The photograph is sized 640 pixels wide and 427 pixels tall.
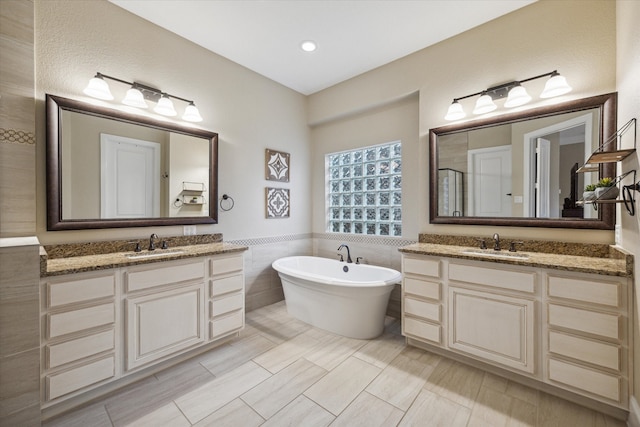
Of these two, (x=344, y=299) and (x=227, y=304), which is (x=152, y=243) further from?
(x=344, y=299)

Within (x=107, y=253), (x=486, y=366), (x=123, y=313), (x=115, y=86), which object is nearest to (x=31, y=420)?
(x=123, y=313)

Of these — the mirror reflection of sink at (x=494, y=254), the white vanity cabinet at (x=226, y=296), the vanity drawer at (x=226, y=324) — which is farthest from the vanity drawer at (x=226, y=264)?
the mirror reflection of sink at (x=494, y=254)

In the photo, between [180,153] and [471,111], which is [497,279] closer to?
[471,111]

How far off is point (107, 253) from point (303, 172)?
241 centimetres

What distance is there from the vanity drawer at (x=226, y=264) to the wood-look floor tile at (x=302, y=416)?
1174 millimetres

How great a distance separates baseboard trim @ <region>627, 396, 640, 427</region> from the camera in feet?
4.55

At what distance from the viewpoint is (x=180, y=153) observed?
8.37 feet

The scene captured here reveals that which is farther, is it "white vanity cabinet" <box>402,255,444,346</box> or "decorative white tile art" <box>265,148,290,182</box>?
"decorative white tile art" <box>265,148,290,182</box>

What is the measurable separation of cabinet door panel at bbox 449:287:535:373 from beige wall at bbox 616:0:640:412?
0.47 metres

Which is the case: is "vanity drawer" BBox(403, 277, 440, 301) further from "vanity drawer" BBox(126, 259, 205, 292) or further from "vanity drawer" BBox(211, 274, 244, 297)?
"vanity drawer" BBox(126, 259, 205, 292)

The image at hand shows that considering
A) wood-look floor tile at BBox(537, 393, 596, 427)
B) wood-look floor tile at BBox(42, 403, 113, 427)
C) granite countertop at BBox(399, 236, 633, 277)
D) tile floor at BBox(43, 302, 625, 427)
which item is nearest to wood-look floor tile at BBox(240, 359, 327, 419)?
tile floor at BBox(43, 302, 625, 427)

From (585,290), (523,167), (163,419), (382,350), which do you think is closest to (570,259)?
(585,290)

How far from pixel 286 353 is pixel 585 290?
83.6 inches

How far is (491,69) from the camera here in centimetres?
233
